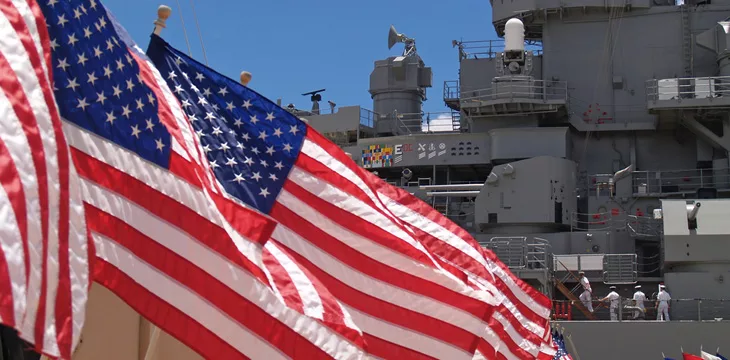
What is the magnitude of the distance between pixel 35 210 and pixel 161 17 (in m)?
3.19

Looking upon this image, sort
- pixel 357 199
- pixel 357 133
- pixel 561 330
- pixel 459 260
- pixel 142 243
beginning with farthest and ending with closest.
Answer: pixel 357 133
pixel 561 330
pixel 459 260
pixel 357 199
pixel 142 243

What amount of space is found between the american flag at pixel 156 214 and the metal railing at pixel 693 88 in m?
14.4

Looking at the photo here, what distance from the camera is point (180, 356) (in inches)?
313

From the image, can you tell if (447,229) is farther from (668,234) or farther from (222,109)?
(668,234)

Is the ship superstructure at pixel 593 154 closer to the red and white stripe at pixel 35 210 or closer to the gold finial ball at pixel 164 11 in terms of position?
the gold finial ball at pixel 164 11

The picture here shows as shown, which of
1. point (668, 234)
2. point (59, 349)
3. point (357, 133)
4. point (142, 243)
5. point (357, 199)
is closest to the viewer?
point (59, 349)

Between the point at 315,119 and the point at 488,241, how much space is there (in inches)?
230

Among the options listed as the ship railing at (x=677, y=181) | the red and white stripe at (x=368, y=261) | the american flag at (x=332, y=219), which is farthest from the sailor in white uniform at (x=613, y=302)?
the red and white stripe at (x=368, y=261)

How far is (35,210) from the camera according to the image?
4488 mm

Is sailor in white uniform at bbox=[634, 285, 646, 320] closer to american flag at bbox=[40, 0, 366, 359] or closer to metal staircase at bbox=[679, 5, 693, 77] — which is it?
metal staircase at bbox=[679, 5, 693, 77]

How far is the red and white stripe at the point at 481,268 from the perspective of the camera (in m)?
10.0

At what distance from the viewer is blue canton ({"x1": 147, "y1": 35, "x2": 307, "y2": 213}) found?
25.1 ft

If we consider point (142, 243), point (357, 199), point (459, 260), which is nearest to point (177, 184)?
point (142, 243)

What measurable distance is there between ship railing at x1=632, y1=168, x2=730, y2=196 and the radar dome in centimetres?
335
